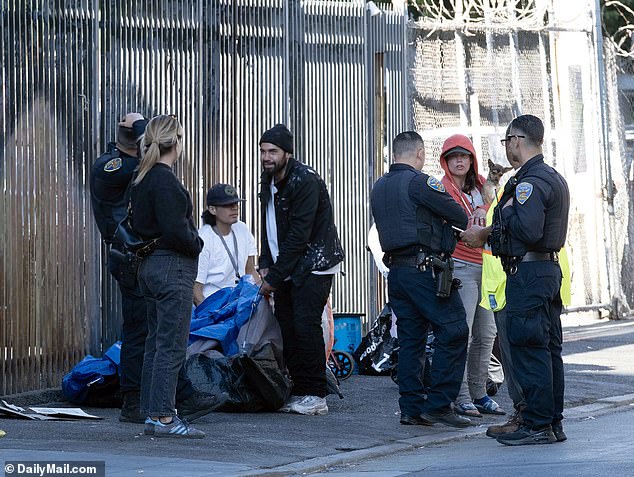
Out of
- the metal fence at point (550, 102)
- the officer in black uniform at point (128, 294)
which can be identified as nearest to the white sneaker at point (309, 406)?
the officer in black uniform at point (128, 294)

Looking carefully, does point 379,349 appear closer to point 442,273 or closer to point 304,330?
point 304,330

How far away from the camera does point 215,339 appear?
34.2ft

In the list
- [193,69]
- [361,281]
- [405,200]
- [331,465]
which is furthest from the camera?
[361,281]

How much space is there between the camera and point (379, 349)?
1269 cm

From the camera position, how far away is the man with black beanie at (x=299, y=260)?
9992 millimetres

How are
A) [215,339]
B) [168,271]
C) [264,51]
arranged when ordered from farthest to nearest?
1. [264,51]
2. [215,339]
3. [168,271]

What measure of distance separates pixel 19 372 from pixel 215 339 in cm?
149

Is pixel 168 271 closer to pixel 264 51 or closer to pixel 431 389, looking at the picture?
pixel 431 389

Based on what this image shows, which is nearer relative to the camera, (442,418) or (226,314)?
(442,418)

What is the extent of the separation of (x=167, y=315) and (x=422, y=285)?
5.89 ft

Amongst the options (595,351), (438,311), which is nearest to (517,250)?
(438,311)

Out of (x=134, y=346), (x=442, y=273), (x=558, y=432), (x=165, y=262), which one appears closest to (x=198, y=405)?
(x=134, y=346)

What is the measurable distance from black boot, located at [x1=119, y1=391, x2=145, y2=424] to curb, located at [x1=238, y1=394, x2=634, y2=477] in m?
1.73

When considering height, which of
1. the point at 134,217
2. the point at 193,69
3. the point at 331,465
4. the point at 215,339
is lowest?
the point at 331,465
